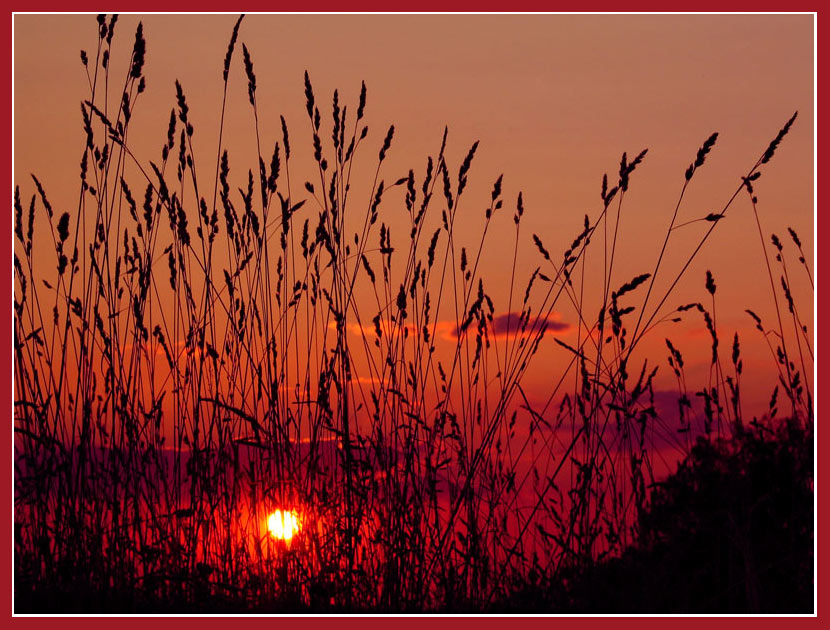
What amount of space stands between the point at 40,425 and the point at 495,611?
1361 mm

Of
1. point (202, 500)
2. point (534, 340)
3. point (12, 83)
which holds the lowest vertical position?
point (202, 500)

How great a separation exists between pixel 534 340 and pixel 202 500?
1.04 metres

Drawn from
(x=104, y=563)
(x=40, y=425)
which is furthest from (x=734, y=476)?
(x=40, y=425)

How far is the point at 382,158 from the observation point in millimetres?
3113

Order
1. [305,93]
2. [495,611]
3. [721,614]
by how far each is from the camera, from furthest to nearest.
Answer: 1. [305,93]
2. [495,611]
3. [721,614]

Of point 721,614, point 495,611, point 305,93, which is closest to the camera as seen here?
point 721,614

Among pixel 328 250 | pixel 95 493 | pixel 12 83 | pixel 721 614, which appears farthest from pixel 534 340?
pixel 12 83

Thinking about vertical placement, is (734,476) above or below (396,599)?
above

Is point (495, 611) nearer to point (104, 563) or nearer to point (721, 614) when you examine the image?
point (721, 614)

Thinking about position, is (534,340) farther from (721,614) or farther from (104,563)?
(104,563)

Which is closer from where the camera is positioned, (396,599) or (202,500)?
(396,599)

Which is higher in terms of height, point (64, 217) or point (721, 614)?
point (64, 217)

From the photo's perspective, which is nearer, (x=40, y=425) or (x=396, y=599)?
(x=396, y=599)

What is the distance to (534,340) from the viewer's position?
3.16m
